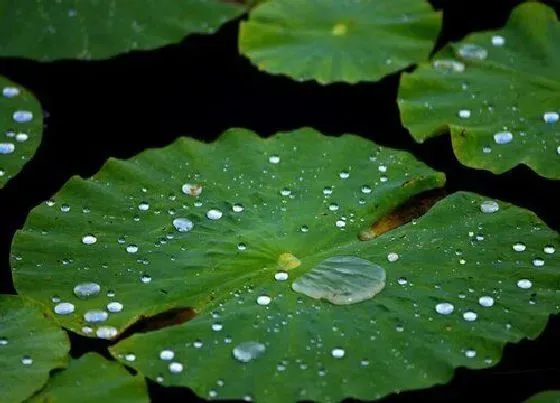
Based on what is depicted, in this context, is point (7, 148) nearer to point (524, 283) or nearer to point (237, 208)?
point (237, 208)

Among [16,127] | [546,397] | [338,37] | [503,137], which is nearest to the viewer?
[546,397]

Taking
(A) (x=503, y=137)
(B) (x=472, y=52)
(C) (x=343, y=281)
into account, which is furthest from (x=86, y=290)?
(B) (x=472, y=52)

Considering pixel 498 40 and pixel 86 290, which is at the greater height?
pixel 498 40

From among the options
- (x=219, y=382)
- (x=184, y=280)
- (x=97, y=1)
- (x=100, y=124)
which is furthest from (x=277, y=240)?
(x=97, y=1)

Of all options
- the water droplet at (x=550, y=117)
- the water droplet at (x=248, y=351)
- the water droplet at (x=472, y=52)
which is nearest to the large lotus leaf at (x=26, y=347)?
the water droplet at (x=248, y=351)

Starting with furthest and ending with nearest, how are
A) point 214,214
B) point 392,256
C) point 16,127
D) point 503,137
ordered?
point 16,127 → point 503,137 → point 214,214 → point 392,256

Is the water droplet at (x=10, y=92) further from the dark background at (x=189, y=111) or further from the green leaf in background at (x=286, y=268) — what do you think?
the green leaf in background at (x=286, y=268)

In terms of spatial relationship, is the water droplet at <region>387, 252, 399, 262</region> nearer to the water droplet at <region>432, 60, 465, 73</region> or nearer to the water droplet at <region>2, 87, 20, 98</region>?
the water droplet at <region>432, 60, 465, 73</region>
